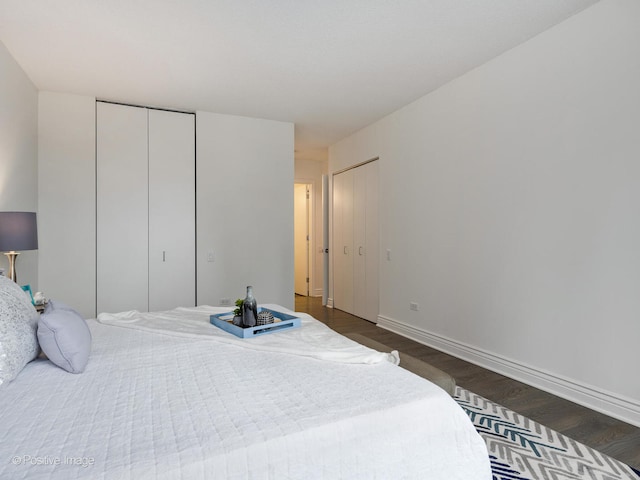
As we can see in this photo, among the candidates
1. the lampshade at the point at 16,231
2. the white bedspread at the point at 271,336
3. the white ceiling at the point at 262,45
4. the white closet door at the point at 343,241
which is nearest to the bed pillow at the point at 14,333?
the white bedspread at the point at 271,336

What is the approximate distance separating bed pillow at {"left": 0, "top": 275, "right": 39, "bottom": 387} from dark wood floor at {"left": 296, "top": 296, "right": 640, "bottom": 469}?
2850 mm

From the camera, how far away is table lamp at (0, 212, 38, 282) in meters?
2.53

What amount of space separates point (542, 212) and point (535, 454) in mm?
1730

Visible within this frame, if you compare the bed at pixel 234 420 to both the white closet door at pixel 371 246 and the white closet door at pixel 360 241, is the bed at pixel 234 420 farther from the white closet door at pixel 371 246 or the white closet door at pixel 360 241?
the white closet door at pixel 360 241

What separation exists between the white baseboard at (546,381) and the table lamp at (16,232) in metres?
3.77

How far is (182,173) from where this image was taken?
174 inches

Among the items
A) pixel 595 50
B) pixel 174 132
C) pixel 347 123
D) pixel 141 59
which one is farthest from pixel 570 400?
pixel 174 132

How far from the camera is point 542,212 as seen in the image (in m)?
2.84

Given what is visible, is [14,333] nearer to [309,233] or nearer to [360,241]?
[360,241]

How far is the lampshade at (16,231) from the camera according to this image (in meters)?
2.53

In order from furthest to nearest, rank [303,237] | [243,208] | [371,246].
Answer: [303,237], [371,246], [243,208]

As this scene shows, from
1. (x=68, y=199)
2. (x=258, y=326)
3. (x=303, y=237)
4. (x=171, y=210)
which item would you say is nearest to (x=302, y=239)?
(x=303, y=237)

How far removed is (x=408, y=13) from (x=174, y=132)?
10.0 ft

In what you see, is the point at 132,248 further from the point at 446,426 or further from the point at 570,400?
the point at 570,400
